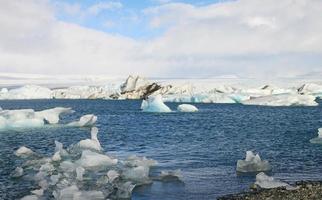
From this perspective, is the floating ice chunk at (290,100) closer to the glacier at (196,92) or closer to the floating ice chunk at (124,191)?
the glacier at (196,92)

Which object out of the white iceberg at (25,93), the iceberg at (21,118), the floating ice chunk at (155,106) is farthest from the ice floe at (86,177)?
the white iceberg at (25,93)

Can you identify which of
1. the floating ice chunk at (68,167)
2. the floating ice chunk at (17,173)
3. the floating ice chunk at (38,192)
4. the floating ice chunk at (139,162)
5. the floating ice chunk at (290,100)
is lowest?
the floating ice chunk at (17,173)

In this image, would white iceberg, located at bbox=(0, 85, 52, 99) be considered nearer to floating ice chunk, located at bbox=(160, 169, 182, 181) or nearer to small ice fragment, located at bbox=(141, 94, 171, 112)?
small ice fragment, located at bbox=(141, 94, 171, 112)

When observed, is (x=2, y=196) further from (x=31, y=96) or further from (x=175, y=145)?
(x=31, y=96)

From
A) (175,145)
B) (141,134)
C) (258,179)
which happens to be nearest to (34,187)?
(258,179)

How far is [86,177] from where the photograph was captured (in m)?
19.8

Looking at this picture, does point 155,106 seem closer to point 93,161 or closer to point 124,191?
point 93,161

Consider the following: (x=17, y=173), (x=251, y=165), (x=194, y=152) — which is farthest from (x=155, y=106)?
(x=17, y=173)

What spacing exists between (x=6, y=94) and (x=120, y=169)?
410 ft

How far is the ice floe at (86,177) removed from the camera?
53.6ft

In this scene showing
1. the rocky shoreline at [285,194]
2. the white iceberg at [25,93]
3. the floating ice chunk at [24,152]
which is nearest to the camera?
the rocky shoreline at [285,194]

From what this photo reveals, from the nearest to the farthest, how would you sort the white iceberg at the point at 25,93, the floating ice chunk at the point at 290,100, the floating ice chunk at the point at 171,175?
1. the floating ice chunk at the point at 171,175
2. the floating ice chunk at the point at 290,100
3. the white iceberg at the point at 25,93

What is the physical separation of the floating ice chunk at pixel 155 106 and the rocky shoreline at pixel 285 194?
5257 cm

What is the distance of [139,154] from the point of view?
28516 mm
